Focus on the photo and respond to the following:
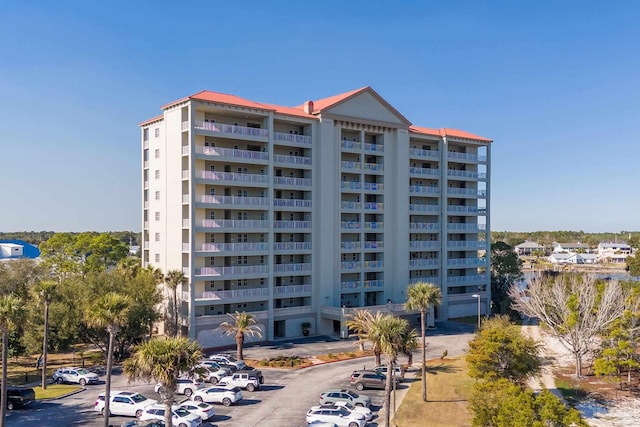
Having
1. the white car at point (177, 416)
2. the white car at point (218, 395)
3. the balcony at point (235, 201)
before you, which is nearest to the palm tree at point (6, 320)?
the white car at point (177, 416)

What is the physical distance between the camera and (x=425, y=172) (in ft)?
255

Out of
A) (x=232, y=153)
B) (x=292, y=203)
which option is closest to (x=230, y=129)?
(x=232, y=153)

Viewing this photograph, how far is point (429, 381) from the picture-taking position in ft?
151

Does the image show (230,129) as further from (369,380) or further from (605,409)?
(605,409)

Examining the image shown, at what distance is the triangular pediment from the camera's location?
6862 centimetres

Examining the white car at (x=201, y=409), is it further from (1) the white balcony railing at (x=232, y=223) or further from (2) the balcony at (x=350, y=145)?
(2) the balcony at (x=350, y=145)

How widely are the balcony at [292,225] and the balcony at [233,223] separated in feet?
5.66

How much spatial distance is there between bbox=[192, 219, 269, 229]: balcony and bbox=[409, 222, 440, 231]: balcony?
24.7 meters

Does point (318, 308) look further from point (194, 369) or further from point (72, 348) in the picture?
point (194, 369)

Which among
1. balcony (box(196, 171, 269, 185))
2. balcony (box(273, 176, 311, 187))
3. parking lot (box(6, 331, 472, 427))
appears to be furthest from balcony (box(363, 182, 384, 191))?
→ parking lot (box(6, 331, 472, 427))

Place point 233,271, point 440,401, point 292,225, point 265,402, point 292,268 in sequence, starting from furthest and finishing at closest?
1. point 292,225
2. point 292,268
3. point 233,271
4. point 440,401
5. point 265,402

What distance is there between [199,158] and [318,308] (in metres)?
24.4

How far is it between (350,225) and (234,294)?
1898 cm

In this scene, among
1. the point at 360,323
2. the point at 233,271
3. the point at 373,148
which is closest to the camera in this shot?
the point at 360,323
